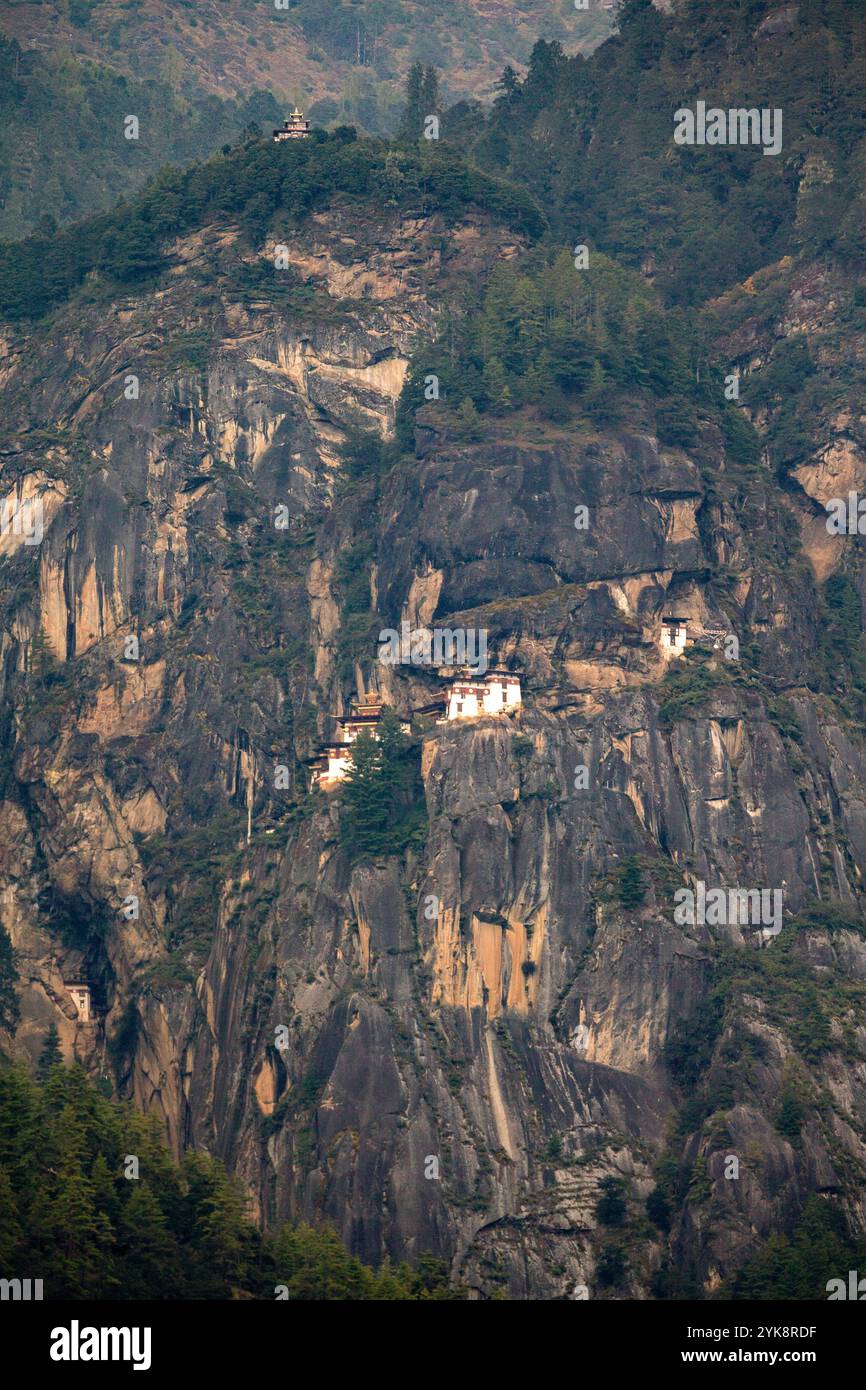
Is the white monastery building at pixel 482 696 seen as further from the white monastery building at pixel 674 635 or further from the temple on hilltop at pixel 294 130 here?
the temple on hilltop at pixel 294 130

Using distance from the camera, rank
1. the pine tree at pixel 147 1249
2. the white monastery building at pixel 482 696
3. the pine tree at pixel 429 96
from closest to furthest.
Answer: the pine tree at pixel 147 1249 → the white monastery building at pixel 482 696 → the pine tree at pixel 429 96

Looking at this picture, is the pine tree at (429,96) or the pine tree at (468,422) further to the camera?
the pine tree at (429,96)

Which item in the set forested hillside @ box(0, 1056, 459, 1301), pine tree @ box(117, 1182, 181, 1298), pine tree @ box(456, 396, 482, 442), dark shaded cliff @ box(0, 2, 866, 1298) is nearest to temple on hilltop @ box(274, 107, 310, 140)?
dark shaded cliff @ box(0, 2, 866, 1298)

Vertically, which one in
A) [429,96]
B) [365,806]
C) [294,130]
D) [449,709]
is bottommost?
[365,806]

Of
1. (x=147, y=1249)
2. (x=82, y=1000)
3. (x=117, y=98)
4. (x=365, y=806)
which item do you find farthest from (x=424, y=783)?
(x=117, y=98)

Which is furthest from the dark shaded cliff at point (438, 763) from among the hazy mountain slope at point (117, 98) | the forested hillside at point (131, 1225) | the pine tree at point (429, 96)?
the hazy mountain slope at point (117, 98)

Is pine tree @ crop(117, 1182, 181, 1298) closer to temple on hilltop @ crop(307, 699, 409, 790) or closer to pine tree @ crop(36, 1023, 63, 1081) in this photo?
pine tree @ crop(36, 1023, 63, 1081)

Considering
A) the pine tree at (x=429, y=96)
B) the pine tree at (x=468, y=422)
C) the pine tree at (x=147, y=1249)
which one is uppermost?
the pine tree at (x=429, y=96)

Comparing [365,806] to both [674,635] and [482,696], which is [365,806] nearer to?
[482,696]
